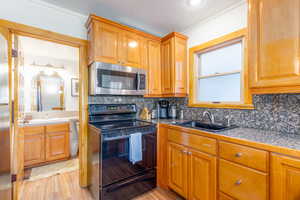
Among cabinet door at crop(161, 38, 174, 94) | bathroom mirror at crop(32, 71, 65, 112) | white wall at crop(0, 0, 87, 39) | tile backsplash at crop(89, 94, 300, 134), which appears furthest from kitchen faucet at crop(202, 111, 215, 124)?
bathroom mirror at crop(32, 71, 65, 112)

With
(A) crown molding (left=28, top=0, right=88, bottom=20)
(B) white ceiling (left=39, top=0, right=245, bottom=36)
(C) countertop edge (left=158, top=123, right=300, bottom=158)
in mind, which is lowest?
(C) countertop edge (left=158, top=123, right=300, bottom=158)

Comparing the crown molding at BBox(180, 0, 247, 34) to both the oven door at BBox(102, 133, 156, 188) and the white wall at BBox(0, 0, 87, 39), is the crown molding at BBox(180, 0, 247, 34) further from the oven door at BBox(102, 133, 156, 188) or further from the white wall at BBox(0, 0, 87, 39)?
the oven door at BBox(102, 133, 156, 188)

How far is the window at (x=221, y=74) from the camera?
73.1 inches

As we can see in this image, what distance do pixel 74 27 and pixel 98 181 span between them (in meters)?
2.11

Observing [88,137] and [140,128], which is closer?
[140,128]

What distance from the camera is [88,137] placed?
6.95ft

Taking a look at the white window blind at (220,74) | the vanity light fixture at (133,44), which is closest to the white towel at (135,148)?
the white window blind at (220,74)

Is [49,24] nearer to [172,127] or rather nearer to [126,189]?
[172,127]

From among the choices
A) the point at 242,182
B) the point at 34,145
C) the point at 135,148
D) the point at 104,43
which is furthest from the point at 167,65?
the point at 34,145

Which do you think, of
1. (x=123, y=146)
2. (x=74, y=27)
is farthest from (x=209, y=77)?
(x=74, y=27)

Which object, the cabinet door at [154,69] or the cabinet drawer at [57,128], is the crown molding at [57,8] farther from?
the cabinet drawer at [57,128]

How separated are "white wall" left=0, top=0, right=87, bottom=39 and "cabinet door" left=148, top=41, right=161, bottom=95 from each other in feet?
3.54

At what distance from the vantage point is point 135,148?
184 centimetres

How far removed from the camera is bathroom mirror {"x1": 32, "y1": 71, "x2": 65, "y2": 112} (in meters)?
3.24
